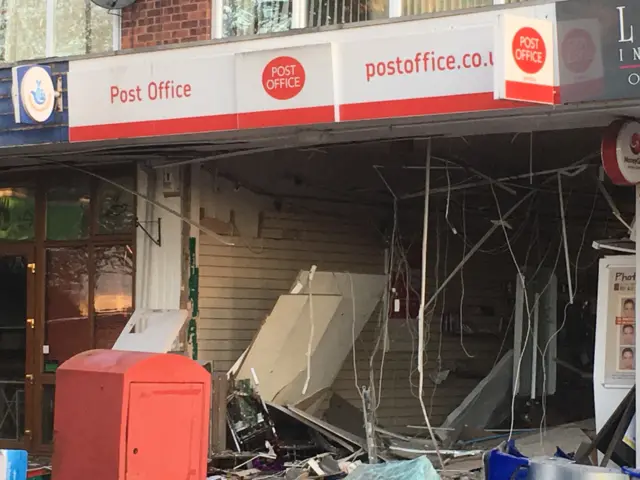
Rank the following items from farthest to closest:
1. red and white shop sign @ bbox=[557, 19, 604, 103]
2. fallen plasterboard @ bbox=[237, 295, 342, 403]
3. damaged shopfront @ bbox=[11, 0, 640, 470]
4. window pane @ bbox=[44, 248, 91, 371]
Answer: window pane @ bbox=[44, 248, 91, 371]
fallen plasterboard @ bbox=[237, 295, 342, 403]
damaged shopfront @ bbox=[11, 0, 640, 470]
red and white shop sign @ bbox=[557, 19, 604, 103]

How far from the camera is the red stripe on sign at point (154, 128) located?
26.0 feet

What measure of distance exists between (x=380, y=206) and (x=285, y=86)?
13.3ft

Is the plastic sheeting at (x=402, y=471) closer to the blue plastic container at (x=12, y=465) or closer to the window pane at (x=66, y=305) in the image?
the blue plastic container at (x=12, y=465)

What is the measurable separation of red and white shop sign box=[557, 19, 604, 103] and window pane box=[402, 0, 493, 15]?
4.00 feet

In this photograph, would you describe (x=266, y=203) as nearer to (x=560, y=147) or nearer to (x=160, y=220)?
(x=160, y=220)

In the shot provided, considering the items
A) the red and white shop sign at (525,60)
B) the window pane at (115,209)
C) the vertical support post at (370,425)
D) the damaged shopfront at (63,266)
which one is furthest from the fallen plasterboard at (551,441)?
the window pane at (115,209)

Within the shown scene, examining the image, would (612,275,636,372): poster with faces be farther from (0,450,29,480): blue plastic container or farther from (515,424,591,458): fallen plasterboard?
(0,450,29,480): blue plastic container

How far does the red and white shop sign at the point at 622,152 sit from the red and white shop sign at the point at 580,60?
2.16 feet

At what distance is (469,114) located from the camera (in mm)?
7156

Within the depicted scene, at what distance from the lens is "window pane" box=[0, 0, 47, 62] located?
9.81 meters

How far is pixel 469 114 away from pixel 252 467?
3.88m

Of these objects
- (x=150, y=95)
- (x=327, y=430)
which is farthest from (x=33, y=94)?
(x=327, y=430)

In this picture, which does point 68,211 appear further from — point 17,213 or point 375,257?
point 375,257

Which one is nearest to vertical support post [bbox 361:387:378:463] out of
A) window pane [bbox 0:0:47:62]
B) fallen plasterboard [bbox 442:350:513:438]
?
fallen plasterboard [bbox 442:350:513:438]
